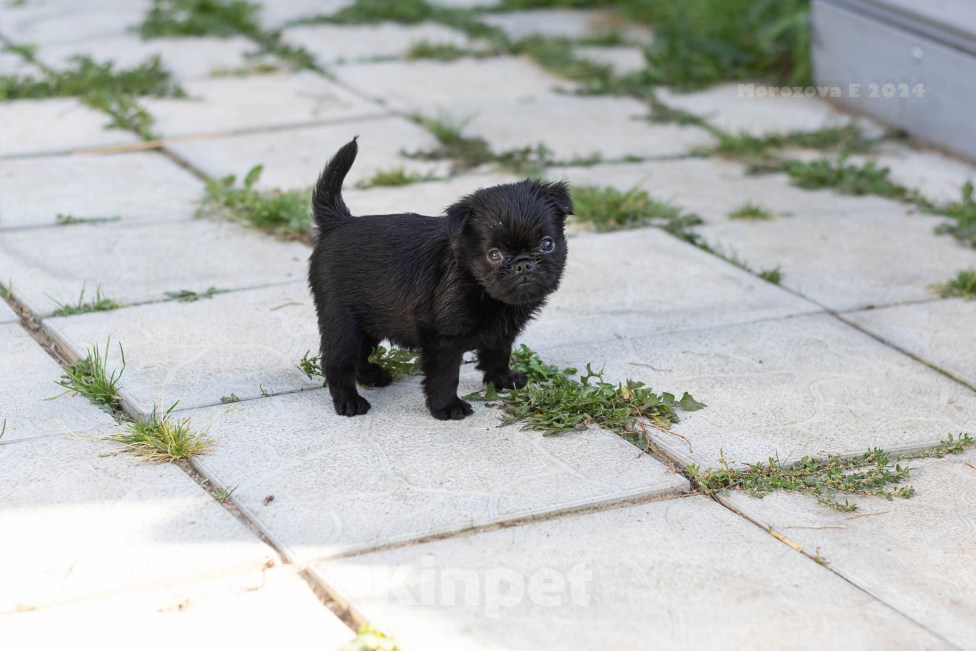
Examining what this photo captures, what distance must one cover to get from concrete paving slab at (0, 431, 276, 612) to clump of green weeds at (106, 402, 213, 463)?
4 centimetres

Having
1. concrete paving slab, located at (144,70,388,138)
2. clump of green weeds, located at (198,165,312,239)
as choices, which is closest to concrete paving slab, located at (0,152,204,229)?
clump of green weeds, located at (198,165,312,239)

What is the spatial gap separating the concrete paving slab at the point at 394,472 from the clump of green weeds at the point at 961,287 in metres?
2.22

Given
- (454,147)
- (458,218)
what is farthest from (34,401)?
(454,147)

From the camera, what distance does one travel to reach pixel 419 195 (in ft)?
18.5

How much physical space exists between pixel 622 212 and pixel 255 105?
9.92ft

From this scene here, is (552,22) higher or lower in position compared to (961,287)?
higher

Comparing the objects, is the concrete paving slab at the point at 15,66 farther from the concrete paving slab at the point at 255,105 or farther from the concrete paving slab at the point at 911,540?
the concrete paving slab at the point at 911,540

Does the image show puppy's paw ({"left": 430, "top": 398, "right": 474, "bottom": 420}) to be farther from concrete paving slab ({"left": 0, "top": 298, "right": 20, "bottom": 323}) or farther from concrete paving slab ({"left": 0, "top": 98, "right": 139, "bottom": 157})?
concrete paving slab ({"left": 0, "top": 98, "right": 139, "bottom": 157})

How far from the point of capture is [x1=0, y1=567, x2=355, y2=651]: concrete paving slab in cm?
236

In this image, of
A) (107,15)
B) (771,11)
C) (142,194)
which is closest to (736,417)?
(142,194)

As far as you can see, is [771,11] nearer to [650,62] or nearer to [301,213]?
[650,62]

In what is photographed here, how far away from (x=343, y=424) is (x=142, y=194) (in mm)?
2753

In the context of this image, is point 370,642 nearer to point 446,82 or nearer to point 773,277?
point 773,277

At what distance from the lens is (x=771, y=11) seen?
8391 mm
